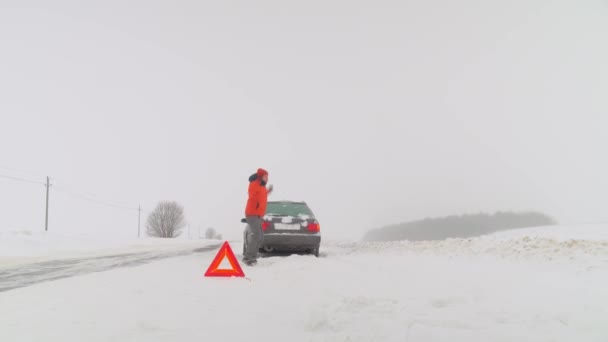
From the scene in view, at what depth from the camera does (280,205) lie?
10695 mm

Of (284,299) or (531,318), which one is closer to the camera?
(531,318)

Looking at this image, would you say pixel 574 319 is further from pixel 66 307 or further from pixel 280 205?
pixel 280 205

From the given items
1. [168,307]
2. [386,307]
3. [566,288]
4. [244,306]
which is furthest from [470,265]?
[168,307]

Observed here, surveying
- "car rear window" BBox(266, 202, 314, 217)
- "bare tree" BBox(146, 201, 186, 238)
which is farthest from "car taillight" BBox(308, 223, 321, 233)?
"bare tree" BBox(146, 201, 186, 238)

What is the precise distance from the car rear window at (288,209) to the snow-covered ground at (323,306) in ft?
12.6

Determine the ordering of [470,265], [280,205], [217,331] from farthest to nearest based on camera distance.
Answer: [280,205], [470,265], [217,331]

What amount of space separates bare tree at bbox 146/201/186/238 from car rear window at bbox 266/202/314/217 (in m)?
75.1

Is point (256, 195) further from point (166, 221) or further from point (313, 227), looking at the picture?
point (166, 221)

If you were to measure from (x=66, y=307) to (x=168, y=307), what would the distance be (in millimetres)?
922

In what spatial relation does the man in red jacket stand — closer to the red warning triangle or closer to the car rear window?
the red warning triangle

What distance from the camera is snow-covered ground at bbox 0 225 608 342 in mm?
2828

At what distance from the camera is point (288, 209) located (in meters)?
10.4

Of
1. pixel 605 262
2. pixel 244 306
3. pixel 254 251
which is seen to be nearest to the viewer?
pixel 244 306

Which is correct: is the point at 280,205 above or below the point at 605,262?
above
